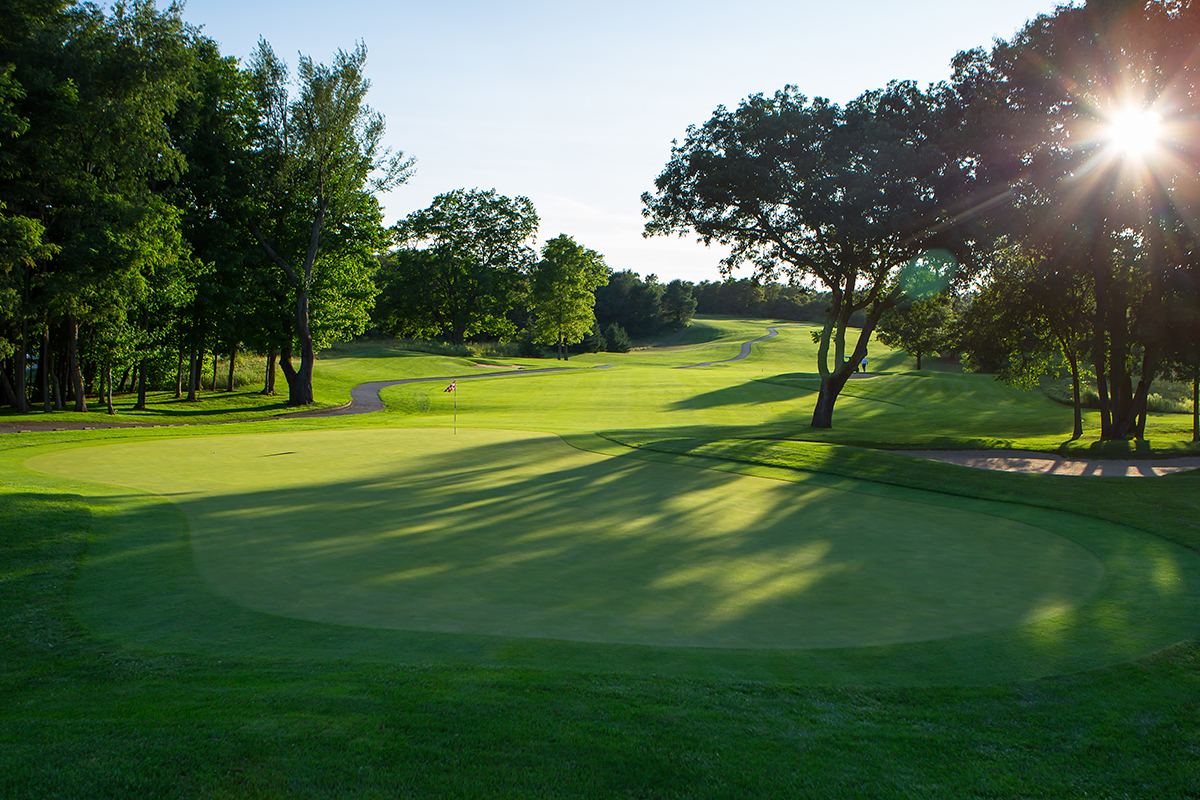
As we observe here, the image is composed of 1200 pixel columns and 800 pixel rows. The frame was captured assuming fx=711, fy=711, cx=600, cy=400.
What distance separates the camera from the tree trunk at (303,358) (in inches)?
1303

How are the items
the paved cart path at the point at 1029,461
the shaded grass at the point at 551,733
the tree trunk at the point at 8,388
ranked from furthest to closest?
the tree trunk at the point at 8,388 < the paved cart path at the point at 1029,461 < the shaded grass at the point at 551,733

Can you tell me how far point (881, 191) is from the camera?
19344mm

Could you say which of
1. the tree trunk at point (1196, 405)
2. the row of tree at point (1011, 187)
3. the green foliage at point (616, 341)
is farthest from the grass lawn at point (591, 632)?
the green foliage at point (616, 341)

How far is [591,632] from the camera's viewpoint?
581 centimetres

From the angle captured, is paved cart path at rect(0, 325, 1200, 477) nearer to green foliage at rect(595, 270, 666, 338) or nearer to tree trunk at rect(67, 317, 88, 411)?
tree trunk at rect(67, 317, 88, 411)

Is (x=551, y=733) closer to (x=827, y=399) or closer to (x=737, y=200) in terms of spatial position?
(x=737, y=200)

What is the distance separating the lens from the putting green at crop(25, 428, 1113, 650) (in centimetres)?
614

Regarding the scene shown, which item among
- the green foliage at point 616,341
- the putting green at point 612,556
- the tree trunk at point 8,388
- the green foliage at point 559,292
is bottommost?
the putting green at point 612,556

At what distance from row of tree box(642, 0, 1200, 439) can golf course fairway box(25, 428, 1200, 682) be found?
35.4 ft

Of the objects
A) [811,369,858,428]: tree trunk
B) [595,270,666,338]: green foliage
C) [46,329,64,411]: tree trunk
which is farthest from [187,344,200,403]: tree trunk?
[595,270,666,338]: green foliage

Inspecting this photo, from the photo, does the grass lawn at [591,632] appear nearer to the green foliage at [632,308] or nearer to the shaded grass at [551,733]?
the shaded grass at [551,733]

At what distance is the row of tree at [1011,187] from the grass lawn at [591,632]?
7434mm

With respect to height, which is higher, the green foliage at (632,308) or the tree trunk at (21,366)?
the green foliage at (632,308)

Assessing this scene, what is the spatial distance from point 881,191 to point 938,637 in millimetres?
16311
